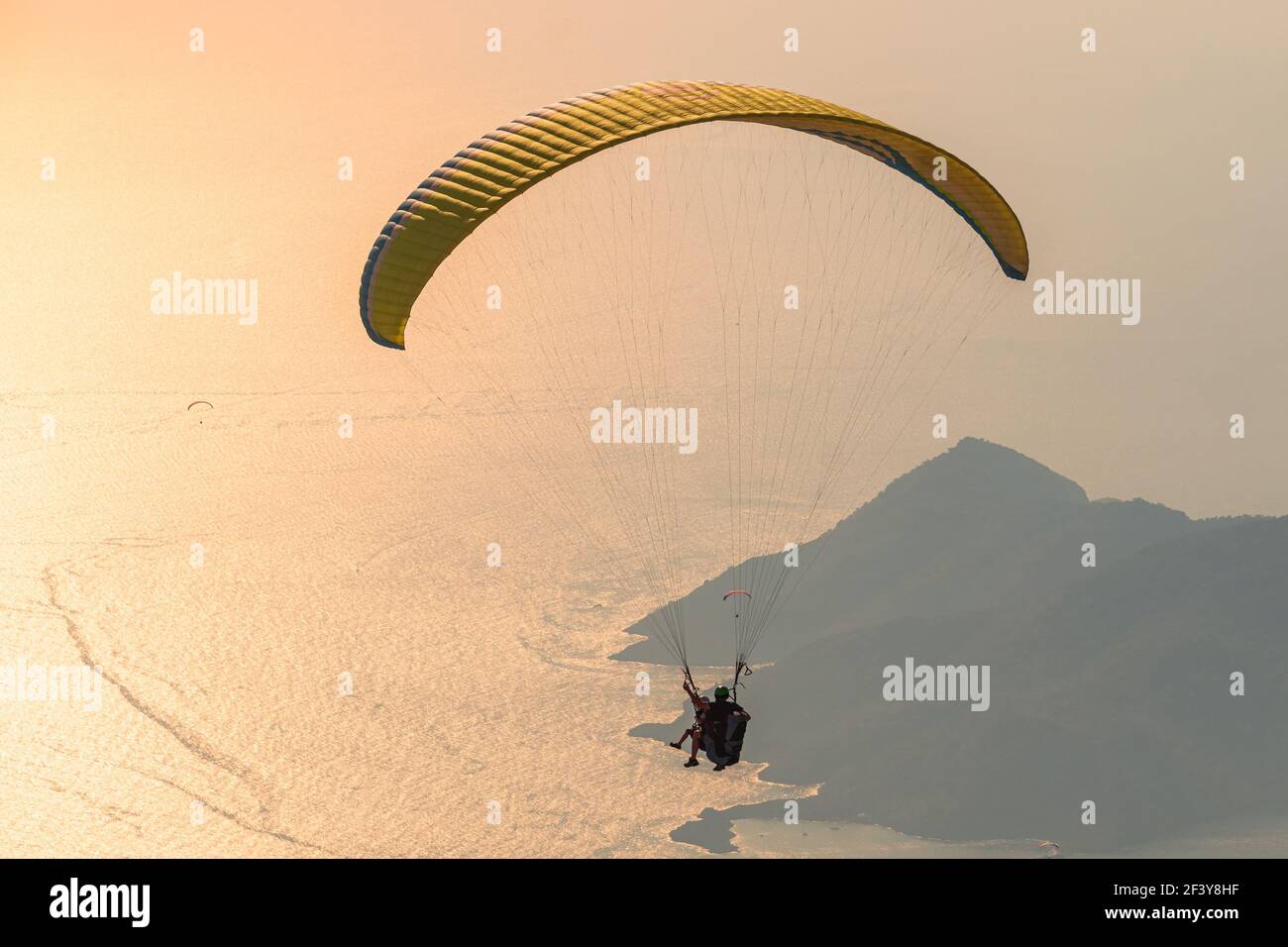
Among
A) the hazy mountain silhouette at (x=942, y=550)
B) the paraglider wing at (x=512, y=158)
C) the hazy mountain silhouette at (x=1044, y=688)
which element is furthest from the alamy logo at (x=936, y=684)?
the paraglider wing at (x=512, y=158)

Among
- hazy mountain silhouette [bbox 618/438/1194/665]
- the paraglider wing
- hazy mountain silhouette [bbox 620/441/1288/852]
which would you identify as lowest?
hazy mountain silhouette [bbox 620/441/1288/852]

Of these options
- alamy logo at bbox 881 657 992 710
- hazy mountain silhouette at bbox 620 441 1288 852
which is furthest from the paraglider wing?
alamy logo at bbox 881 657 992 710

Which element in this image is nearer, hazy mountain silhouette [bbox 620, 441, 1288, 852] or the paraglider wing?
the paraglider wing

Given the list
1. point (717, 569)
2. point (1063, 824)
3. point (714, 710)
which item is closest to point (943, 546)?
point (717, 569)

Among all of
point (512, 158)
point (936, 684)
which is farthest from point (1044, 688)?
point (512, 158)

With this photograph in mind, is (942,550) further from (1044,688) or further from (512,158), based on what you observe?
(512,158)

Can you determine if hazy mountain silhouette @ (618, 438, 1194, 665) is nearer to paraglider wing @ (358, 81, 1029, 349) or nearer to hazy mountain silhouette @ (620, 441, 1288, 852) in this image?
hazy mountain silhouette @ (620, 441, 1288, 852)

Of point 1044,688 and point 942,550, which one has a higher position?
point 942,550

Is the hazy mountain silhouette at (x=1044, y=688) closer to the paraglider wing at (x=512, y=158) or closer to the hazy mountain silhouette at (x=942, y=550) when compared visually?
the hazy mountain silhouette at (x=942, y=550)
